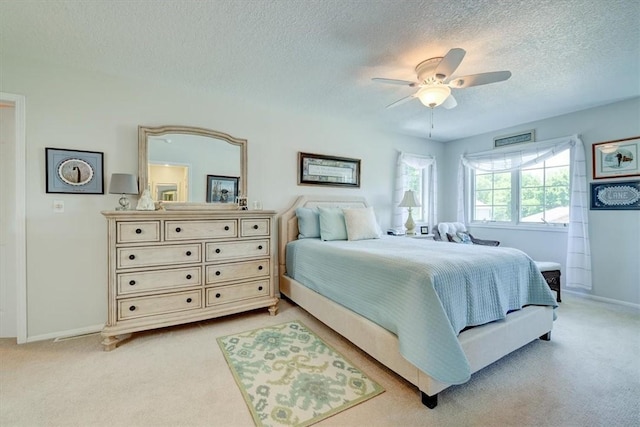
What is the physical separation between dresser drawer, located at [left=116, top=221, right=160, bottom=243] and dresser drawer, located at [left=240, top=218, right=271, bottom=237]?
77cm

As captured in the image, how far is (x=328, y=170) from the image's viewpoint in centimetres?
399

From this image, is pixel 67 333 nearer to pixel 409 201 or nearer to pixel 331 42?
pixel 331 42

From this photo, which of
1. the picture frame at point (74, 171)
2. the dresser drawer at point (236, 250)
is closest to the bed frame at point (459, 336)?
the dresser drawer at point (236, 250)

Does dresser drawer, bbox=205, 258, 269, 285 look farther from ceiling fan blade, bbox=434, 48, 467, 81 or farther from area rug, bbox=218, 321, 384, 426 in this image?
ceiling fan blade, bbox=434, 48, 467, 81

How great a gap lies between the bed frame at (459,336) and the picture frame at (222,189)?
1406 millimetres

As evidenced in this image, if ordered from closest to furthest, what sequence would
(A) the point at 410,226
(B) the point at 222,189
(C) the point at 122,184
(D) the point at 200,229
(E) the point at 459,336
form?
(E) the point at 459,336 → (C) the point at 122,184 → (D) the point at 200,229 → (B) the point at 222,189 → (A) the point at 410,226

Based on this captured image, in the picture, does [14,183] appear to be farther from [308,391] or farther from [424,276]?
[424,276]

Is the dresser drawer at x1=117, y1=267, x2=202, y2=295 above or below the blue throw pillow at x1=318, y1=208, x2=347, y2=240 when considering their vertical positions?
below

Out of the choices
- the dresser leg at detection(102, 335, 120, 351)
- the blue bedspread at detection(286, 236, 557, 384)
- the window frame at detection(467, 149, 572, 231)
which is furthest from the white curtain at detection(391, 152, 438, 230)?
the dresser leg at detection(102, 335, 120, 351)

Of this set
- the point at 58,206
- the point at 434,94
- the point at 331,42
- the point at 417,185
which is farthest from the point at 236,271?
the point at 417,185

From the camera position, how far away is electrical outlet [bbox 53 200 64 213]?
243cm

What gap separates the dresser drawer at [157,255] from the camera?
7.50 ft

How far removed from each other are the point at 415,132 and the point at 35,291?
5.13m

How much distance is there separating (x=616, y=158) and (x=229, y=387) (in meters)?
4.79
